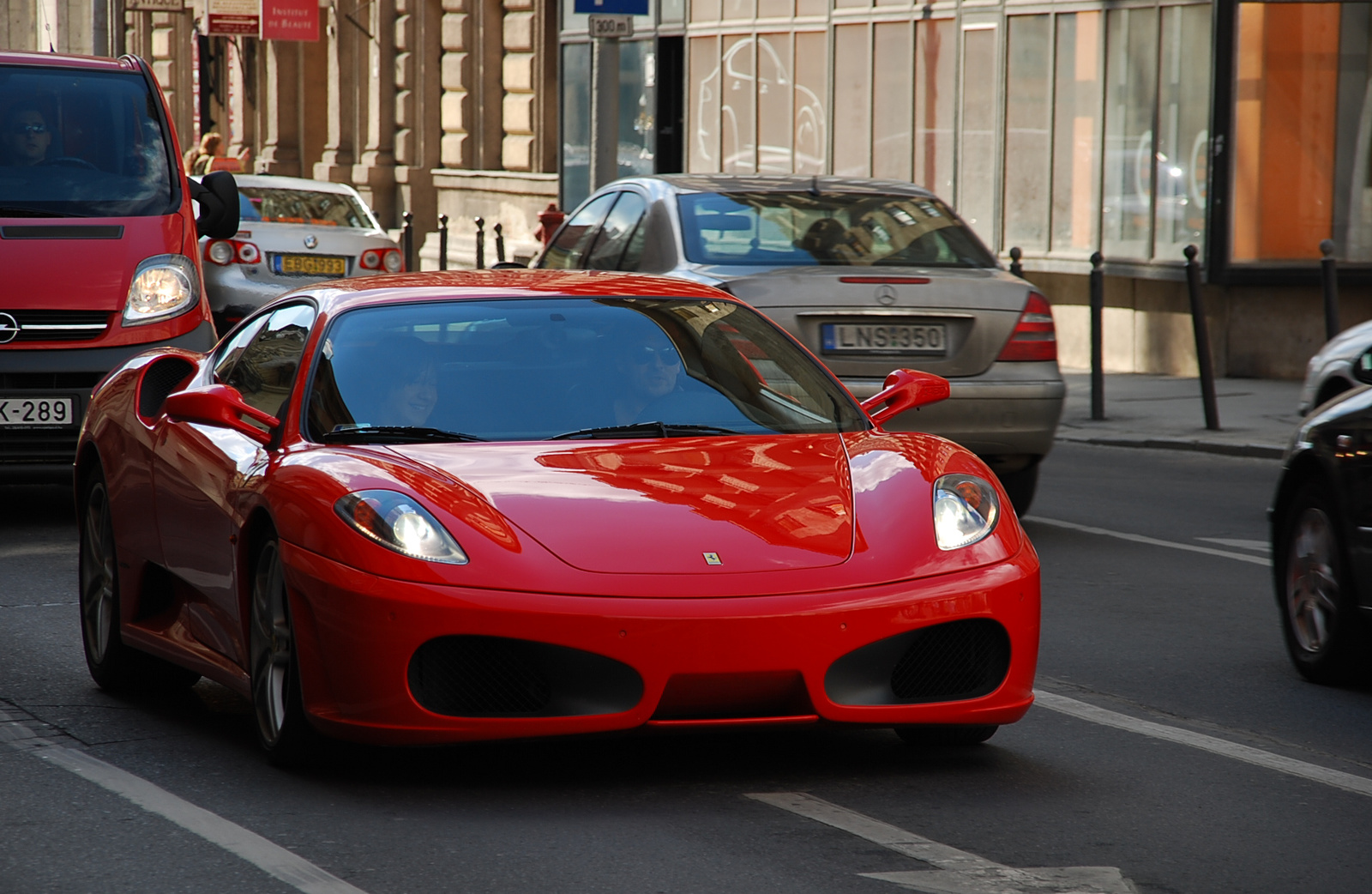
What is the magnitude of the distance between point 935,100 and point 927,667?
17.7 meters

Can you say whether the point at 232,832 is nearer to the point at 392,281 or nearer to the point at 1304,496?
the point at 392,281

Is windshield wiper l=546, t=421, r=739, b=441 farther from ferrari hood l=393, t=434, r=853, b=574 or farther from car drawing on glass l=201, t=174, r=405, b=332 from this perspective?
car drawing on glass l=201, t=174, r=405, b=332

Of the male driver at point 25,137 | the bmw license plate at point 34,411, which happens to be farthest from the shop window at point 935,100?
the bmw license plate at point 34,411

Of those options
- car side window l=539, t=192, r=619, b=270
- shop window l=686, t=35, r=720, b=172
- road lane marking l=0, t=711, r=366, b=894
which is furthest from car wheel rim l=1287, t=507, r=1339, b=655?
shop window l=686, t=35, r=720, b=172

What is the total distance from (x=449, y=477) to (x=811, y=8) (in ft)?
64.2

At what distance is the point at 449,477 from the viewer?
529 cm

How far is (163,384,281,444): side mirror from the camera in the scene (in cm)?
573

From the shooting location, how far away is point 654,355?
604 cm

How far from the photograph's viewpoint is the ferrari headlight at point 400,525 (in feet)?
16.5

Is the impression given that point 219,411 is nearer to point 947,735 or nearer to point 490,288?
point 490,288

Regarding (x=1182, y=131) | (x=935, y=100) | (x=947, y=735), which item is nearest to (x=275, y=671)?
(x=947, y=735)

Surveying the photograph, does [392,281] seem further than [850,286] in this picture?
No

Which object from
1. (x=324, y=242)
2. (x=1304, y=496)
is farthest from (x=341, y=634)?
(x=324, y=242)

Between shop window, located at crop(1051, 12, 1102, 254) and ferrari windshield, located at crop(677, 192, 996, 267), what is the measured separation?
32.5ft
